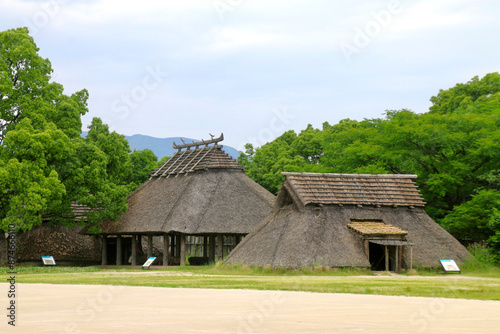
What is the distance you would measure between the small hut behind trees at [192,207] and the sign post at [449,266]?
13.6 meters

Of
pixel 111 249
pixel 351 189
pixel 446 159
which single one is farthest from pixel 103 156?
pixel 446 159

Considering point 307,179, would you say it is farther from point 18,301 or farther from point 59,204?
point 18,301

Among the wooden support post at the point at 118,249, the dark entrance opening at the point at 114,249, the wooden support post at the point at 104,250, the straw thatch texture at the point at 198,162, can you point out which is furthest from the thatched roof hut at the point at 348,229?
the dark entrance opening at the point at 114,249

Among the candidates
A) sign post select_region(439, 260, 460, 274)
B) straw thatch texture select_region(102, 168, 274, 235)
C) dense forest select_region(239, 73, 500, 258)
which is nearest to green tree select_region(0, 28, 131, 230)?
straw thatch texture select_region(102, 168, 274, 235)

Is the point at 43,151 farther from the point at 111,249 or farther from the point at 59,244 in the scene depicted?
the point at 111,249

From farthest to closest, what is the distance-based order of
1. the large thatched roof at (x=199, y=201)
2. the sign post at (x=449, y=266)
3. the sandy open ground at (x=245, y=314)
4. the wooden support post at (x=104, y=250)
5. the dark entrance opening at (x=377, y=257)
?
the wooden support post at (x=104, y=250) → the large thatched roof at (x=199, y=201) → the dark entrance opening at (x=377, y=257) → the sign post at (x=449, y=266) → the sandy open ground at (x=245, y=314)

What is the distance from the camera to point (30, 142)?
36594mm

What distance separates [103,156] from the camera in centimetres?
4206

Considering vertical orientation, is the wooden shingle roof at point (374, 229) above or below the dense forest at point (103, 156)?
below

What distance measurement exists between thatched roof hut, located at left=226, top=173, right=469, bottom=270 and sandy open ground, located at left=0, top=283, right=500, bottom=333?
51.8 ft

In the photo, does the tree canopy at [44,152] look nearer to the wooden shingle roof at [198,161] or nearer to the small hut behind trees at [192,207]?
the small hut behind trees at [192,207]

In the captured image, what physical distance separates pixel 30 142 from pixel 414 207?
1969 cm

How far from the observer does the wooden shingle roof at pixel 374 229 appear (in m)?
32.3

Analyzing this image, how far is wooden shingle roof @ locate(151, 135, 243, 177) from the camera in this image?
4875 cm
